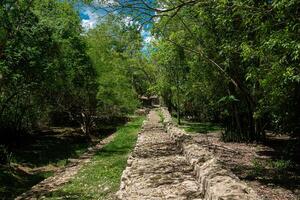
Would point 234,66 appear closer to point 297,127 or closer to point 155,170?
point 297,127

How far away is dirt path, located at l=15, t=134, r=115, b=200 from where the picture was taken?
14934 millimetres

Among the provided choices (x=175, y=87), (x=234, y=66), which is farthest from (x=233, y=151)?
(x=175, y=87)

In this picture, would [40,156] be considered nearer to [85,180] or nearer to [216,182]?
[85,180]

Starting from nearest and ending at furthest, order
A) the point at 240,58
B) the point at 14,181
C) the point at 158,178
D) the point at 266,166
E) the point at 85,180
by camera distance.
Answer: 1. the point at 158,178
2. the point at 266,166
3. the point at 85,180
4. the point at 14,181
5. the point at 240,58

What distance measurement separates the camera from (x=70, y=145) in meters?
28.8

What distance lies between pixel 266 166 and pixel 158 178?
670cm

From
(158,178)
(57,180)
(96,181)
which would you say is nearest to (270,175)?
(158,178)

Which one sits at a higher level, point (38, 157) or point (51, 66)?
point (51, 66)

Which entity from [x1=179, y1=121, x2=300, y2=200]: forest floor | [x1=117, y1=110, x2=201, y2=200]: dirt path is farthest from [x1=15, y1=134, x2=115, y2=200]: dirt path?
[x1=179, y1=121, x2=300, y2=200]: forest floor

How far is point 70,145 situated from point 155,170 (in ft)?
61.6

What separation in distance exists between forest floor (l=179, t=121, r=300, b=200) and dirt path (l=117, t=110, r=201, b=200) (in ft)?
7.56

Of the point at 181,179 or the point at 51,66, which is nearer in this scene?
the point at 181,179

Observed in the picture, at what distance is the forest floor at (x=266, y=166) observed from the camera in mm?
11352

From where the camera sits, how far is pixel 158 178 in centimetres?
1009
